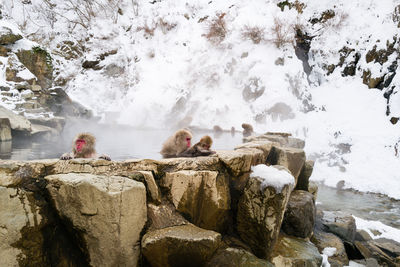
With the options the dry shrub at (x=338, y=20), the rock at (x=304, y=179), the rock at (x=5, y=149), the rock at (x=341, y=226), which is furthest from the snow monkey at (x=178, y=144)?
the dry shrub at (x=338, y=20)

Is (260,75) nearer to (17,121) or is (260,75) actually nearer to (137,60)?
(137,60)

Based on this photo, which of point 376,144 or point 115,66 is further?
point 115,66

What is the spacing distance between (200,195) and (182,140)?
131 cm

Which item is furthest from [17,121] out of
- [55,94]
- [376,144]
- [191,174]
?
[376,144]

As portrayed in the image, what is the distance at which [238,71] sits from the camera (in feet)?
39.0

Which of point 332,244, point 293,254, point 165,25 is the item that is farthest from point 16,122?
point 165,25

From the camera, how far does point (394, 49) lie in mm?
8742

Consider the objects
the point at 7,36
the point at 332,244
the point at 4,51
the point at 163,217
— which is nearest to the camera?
the point at 163,217

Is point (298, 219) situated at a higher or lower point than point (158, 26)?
lower

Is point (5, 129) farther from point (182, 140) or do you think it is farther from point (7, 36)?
point (182, 140)

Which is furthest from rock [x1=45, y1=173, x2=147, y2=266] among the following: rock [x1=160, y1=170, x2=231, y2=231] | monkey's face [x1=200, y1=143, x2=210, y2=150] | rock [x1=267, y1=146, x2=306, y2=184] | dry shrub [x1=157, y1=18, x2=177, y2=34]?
dry shrub [x1=157, y1=18, x2=177, y2=34]

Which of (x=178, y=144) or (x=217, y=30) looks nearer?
(x=178, y=144)

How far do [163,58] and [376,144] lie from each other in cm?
1105

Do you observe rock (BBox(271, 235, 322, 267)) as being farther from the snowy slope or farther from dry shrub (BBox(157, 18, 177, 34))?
dry shrub (BBox(157, 18, 177, 34))
